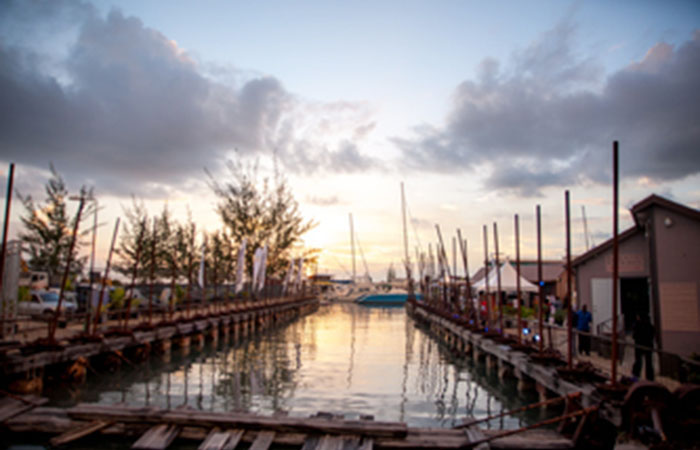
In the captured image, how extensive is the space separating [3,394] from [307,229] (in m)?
43.1

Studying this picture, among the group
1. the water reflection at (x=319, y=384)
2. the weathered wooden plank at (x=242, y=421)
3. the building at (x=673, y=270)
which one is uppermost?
the building at (x=673, y=270)

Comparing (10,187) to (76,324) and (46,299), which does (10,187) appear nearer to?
(76,324)

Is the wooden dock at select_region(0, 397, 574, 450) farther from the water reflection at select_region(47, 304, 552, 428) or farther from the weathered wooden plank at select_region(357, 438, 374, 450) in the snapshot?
the water reflection at select_region(47, 304, 552, 428)

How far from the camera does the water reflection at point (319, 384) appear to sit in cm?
1389

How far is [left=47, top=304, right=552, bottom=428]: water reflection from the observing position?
1389 cm

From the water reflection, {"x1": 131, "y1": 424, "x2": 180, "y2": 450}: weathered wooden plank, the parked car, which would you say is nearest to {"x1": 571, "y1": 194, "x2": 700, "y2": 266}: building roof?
the water reflection

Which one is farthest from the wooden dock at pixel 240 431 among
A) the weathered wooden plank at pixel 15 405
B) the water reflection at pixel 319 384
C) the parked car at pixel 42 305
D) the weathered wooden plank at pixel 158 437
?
the parked car at pixel 42 305

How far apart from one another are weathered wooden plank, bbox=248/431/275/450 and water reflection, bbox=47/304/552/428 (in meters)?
0.87

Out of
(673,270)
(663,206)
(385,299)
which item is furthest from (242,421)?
(385,299)

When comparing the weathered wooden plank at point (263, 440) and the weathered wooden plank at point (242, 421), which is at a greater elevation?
the weathered wooden plank at point (242, 421)

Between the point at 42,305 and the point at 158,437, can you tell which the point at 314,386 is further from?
the point at 42,305

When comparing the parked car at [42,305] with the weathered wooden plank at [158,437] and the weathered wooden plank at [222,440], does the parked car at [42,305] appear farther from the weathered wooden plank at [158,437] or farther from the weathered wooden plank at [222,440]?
the weathered wooden plank at [222,440]

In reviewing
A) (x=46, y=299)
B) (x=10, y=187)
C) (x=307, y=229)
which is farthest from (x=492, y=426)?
(x=307, y=229)

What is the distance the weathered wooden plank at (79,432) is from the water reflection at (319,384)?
249 cm
